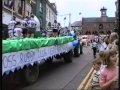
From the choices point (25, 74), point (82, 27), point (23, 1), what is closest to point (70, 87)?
point (25, 74)

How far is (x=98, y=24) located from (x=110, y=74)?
5221 inches

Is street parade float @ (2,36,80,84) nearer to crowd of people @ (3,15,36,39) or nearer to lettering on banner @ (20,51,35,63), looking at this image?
lettering on banner @ (20,51,35,63)

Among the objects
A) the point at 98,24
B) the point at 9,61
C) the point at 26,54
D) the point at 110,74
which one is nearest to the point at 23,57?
the point at 26,54

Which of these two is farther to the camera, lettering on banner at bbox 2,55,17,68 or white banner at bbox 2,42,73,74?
white banner at bbox 2,42,73,74

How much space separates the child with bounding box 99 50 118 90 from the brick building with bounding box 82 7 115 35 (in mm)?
126384

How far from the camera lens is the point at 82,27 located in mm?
134250

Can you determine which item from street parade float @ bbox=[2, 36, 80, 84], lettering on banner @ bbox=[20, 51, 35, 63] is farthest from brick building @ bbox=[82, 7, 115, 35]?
lettering on banner @ bbox=[20, 51, 35, 63]

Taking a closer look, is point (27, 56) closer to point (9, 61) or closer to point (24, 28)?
point (9, 61)

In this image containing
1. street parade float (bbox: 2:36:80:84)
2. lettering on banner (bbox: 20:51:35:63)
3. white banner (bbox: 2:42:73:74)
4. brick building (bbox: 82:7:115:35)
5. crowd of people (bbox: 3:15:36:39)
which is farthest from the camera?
brick building (bbox: 82:7:115:35)

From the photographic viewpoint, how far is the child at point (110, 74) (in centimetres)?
493

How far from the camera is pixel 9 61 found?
8242 mm

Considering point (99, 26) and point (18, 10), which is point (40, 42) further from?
point (99, 26)

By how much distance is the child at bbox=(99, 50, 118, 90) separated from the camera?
4934mm

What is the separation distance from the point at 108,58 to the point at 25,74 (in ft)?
18.5
